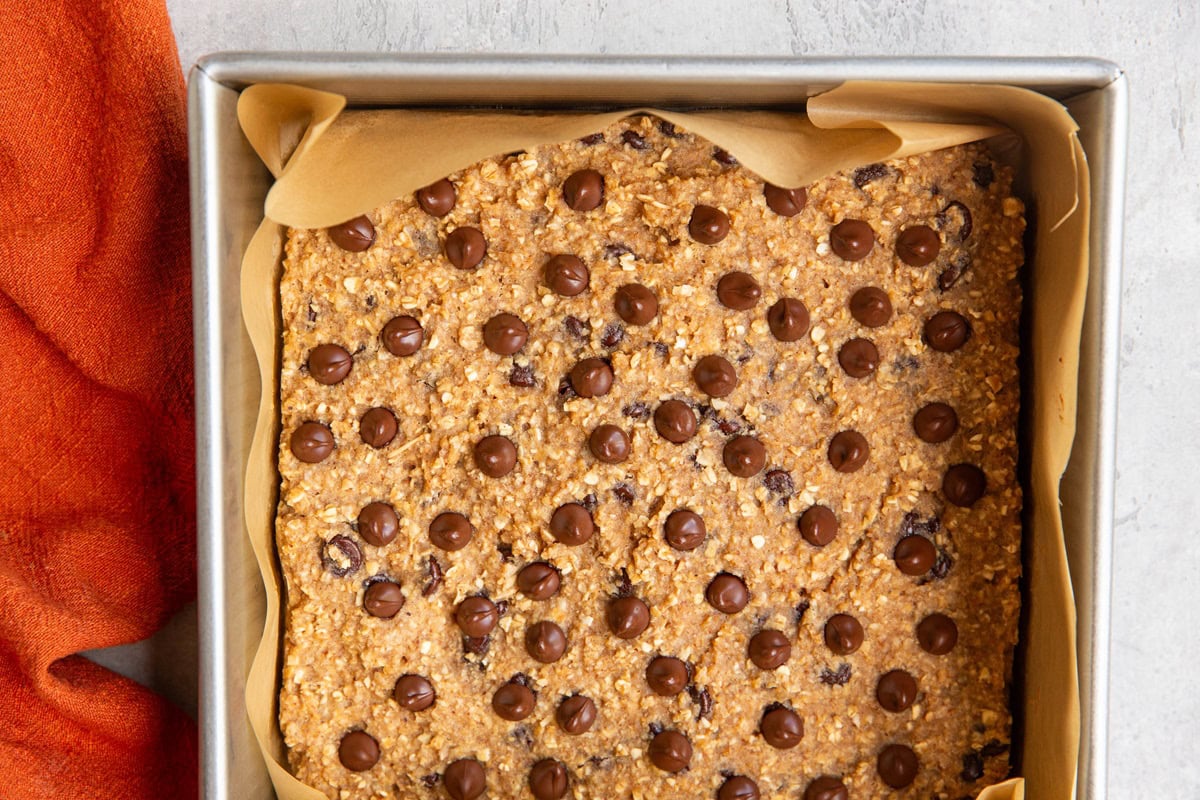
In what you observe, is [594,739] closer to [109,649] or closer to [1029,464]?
[1029,464]

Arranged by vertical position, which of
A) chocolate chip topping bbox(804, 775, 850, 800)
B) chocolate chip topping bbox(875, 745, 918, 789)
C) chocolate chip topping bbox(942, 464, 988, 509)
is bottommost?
chocolate chip topping bbox(804, 775, 850, 800)

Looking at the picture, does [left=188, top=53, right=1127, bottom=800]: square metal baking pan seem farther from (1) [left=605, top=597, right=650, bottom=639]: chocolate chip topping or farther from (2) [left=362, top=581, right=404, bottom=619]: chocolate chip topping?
(1) [left=605, top=597, right=650, bottom=639]: chocolate chip topping

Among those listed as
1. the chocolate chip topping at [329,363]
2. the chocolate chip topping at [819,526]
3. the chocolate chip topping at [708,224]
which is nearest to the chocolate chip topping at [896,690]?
the chocolate chip topping at [819,526]

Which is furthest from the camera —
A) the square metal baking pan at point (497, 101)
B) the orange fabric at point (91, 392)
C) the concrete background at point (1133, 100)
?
the concrete background at point (1133, 100)

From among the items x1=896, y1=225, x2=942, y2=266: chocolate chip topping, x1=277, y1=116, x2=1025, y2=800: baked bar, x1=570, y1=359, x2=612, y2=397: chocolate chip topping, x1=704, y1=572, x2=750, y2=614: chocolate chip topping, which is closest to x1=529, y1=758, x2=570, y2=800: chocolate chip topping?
x1=277, y1=116, x2=1025, y2=800: baked bar

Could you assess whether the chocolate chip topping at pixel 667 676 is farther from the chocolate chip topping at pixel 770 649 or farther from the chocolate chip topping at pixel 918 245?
the chocolate chip topping at pixel 918 245

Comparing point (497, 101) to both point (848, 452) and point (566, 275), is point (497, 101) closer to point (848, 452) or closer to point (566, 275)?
point (566, 275)
